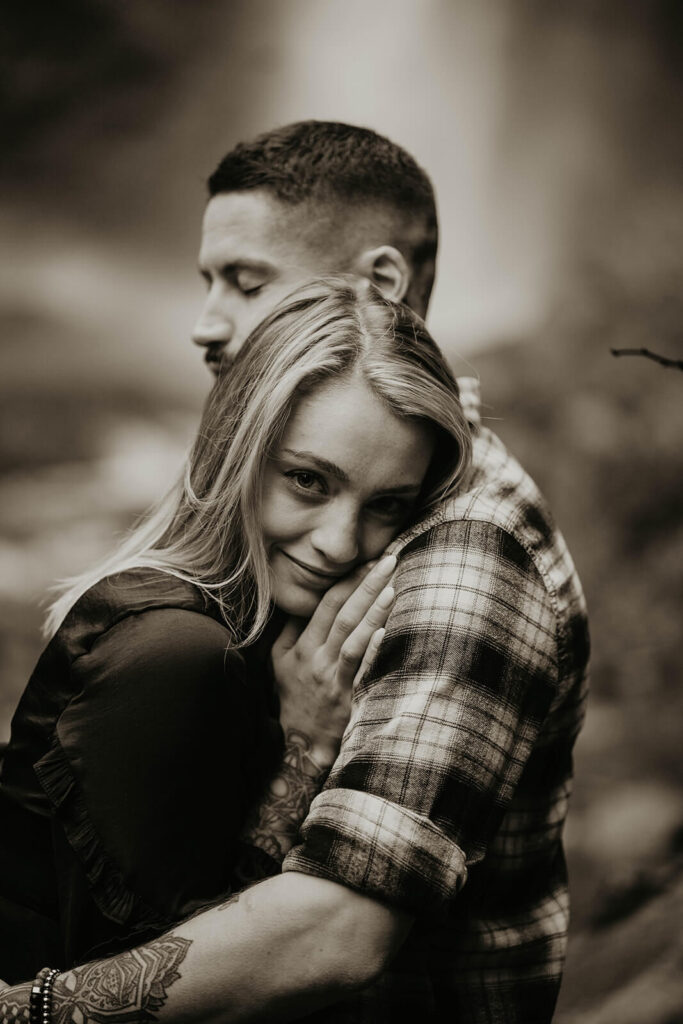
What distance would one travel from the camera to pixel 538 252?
2.92m

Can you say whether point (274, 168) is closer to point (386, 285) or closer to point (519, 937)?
point (386, 285)

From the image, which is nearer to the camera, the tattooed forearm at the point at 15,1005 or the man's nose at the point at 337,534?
the tattooed forearm at the point at 15,1005

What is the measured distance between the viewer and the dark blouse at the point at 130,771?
3.76 ft

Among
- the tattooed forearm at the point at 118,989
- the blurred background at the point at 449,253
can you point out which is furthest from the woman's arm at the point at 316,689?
the blurred background at the point at 449,253

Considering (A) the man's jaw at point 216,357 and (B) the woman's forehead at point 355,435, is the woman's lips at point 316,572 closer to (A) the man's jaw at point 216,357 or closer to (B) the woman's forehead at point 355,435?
Result: (B) the woman's forehead at point 355,435

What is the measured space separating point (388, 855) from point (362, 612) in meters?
0.36

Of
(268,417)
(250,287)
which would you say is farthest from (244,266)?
(268,417)

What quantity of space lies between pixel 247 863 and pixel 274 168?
132cm

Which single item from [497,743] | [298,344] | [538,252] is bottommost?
[497,743]

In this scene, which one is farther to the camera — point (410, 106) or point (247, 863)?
point (410, 106)

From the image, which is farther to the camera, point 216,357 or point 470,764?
point 216,357

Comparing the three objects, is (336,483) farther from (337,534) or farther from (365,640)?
(365,640)

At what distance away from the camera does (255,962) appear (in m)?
1.10

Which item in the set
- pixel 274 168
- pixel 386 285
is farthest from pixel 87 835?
pixel 274 168
